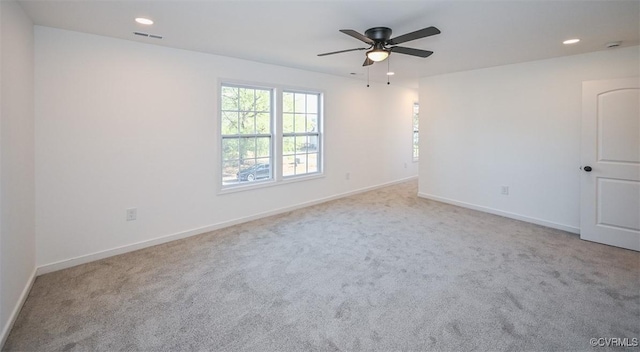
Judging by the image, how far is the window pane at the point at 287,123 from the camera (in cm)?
510

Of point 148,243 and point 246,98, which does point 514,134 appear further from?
point 148,243

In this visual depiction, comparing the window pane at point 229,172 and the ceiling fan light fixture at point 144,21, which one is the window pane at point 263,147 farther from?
the ceiling fan light fixture at point 144,21

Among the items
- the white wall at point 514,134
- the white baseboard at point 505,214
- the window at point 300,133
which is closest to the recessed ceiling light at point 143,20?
the window at point 300,133

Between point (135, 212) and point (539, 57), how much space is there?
5.57 m

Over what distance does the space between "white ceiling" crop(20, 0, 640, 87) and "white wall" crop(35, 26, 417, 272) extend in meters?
0.25

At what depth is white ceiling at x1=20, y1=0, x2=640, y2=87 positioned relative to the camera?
2.51 meters

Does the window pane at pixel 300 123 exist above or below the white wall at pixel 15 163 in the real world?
above

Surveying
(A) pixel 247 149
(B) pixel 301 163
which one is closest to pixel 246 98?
(A) pixel 247 149

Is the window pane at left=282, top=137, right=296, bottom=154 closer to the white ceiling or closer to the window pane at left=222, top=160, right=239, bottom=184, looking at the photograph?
the window pane at left=222, top=160, right=239, bottom=184

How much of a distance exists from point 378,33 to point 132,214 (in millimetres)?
3317

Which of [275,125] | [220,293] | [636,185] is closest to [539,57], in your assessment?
[636,185]
